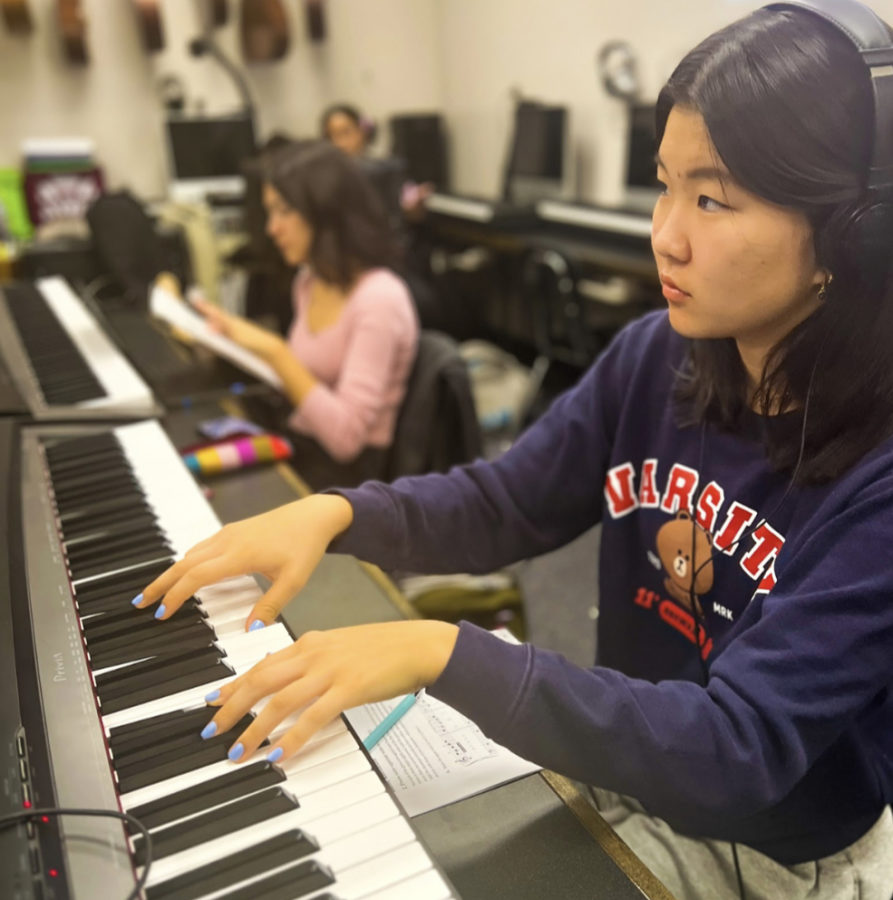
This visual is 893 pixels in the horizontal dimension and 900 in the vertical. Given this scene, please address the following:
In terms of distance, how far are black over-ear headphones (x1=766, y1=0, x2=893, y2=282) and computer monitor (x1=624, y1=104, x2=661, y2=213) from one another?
9.15ft

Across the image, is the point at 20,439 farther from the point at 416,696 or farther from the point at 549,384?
the point at 549,384

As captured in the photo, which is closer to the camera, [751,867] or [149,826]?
[149,826]

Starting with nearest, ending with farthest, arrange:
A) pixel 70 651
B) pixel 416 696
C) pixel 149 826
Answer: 1. pixel 149 826
2. pixel 70 651
3. pixel 416 696

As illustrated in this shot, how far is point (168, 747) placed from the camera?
638 mm

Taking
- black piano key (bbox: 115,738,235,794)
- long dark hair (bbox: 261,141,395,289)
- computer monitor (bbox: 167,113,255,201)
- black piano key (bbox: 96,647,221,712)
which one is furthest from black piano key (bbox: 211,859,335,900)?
computer monitor (bbox: 167,113,255,201)

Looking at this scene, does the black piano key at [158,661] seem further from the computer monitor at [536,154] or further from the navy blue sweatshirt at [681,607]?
the computer monitor at [536,154]

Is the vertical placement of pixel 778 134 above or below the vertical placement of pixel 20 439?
above

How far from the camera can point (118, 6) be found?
166 inches

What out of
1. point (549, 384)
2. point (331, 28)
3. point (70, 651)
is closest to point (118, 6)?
point (331, 28)

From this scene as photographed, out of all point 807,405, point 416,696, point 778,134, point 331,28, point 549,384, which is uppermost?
point 331,28

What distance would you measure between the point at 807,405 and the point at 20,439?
1.03 meters

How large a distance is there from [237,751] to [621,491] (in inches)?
22.2

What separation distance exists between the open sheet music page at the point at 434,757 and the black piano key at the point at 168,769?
171mm

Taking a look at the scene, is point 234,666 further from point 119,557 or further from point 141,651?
point 119,557
